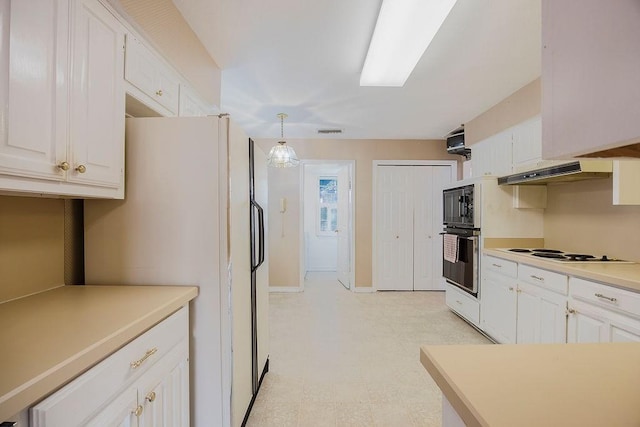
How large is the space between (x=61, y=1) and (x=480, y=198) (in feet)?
10.7

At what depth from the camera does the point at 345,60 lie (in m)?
2.60

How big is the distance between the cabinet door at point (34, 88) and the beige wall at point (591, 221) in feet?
10.9

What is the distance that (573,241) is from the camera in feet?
9.20

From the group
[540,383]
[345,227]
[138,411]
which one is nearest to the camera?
[540,383]

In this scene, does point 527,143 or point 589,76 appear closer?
point 589,76

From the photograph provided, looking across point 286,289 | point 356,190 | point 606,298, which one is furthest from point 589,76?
point 286,289

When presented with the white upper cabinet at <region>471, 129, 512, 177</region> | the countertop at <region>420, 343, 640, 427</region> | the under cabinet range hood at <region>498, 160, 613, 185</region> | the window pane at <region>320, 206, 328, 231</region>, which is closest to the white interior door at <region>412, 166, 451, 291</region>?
the white upper cabinet at <region>471, 129, 512, 177</region>

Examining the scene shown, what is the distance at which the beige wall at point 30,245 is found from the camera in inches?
49.4

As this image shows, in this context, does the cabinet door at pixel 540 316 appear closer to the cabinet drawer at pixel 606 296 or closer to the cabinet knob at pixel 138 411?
the cabinet drawer at pixel 606 296

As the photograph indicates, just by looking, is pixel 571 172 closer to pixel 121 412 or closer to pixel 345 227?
pixel 121 412

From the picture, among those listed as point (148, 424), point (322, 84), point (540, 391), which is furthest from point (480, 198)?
point (148, 424)

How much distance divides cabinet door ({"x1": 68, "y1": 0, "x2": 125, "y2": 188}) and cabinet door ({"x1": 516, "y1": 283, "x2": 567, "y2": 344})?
273 centimetres

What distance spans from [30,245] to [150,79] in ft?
3.12

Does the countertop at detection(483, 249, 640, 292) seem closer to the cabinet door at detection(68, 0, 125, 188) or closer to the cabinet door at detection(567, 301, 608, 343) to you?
the cabinet door at detection(567, 301, 608, 343)
